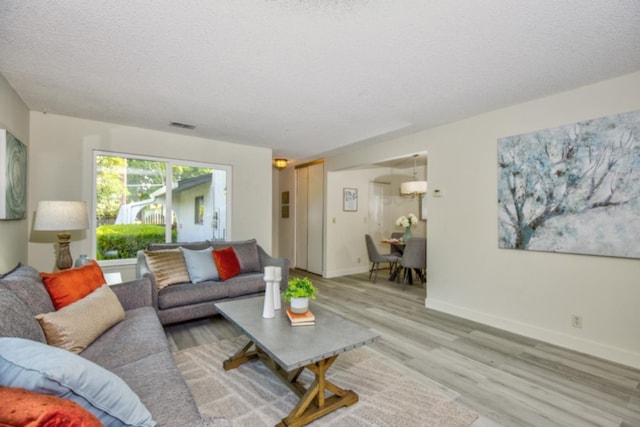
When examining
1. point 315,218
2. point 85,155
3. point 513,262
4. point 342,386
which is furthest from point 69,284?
point 315,218

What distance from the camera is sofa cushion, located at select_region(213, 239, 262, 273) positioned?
3.93m

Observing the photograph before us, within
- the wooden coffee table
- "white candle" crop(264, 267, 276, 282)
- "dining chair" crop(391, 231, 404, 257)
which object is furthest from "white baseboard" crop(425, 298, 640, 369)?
"white candle" crop(264, 267, 276, 282)

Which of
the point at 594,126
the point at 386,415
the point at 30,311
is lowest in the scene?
the point at 386,415

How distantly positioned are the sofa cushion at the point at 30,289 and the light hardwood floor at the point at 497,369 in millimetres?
1232

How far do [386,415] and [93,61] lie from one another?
10.8ft

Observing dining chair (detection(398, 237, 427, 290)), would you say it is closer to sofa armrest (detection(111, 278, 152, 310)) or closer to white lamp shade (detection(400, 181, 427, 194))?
white lamp shade (detection(400, 181, 427, 194))

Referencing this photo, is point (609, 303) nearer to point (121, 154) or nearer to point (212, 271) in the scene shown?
point (212, 271)

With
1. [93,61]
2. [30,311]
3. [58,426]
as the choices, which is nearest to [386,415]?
[58,426]

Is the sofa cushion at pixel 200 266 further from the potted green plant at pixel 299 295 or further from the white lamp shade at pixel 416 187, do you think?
the white lamp shade at pixel 416 187

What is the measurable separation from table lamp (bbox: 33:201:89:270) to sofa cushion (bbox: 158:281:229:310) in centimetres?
99

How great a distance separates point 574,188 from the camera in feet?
9.04

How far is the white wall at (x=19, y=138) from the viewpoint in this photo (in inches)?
97.5

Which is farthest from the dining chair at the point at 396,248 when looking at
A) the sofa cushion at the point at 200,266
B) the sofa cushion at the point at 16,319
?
the sofa cushion at the point at 16,319

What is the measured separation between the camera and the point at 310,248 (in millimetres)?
6379
